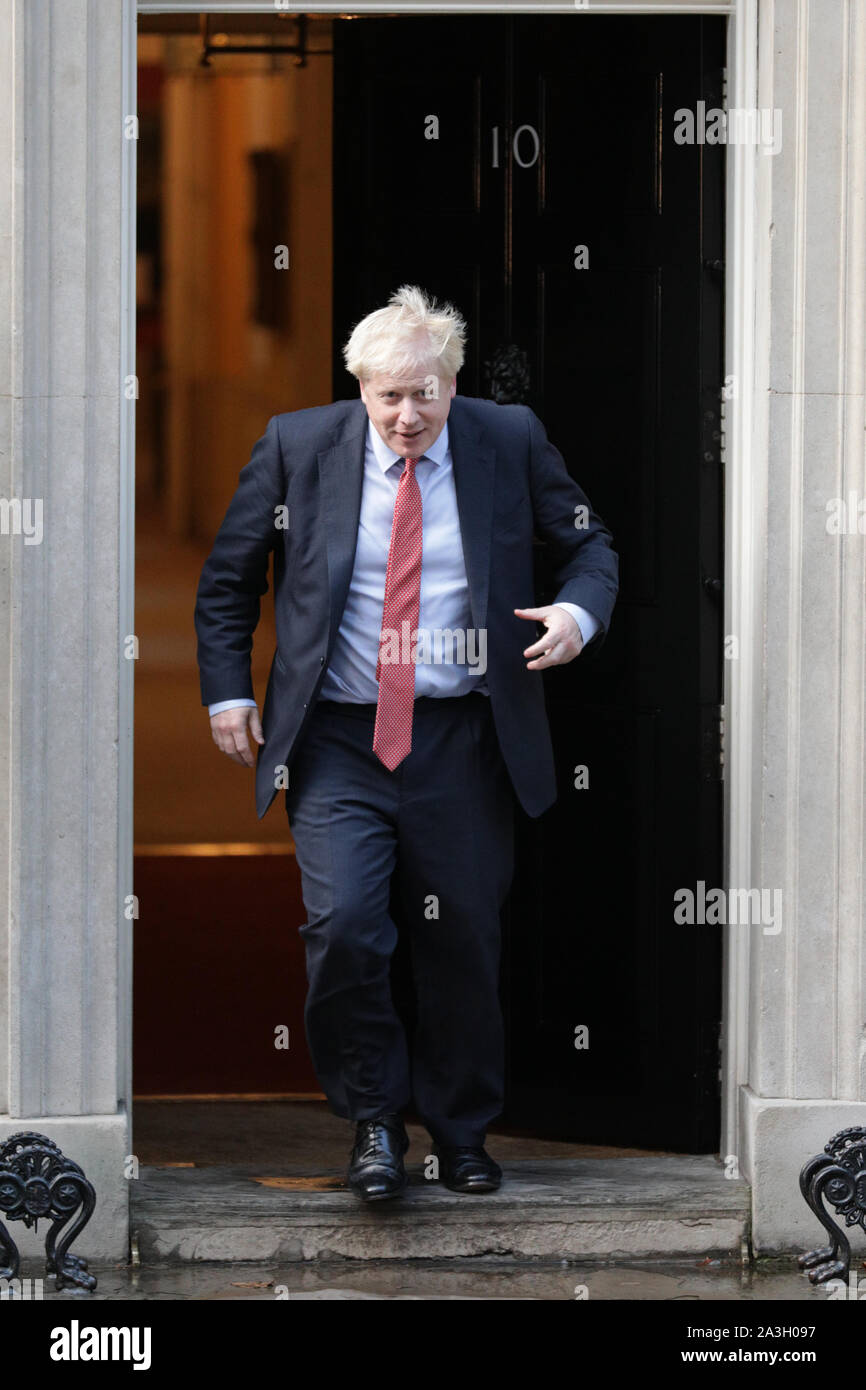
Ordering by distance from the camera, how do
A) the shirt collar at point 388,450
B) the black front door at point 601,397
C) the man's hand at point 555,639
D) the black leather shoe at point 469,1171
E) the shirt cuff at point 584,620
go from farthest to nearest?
the black front door at point 601,397 < the black leather shoe at point 469,1171 < the shirt collar at point 388,450 < the shirt cuff at point 584,620 < the man's hand at point 555,639

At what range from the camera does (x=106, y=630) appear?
431 cm

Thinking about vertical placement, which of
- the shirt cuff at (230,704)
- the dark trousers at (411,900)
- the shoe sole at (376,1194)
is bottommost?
the shoe sole at (376,1194)

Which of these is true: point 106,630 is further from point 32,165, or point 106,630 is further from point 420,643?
point 32,165

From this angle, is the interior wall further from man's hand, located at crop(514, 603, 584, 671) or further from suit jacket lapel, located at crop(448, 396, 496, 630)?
man's hand, located at crop(514, 603, 584, 671)

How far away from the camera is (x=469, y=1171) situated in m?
4.48

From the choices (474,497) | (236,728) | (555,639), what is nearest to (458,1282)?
(236,728)

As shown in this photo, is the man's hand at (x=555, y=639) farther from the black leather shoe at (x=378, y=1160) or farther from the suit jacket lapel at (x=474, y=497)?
the black leather shoe at (x=378, y=1160)

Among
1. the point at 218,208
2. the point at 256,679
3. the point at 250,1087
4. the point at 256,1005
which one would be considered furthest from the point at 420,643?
the point at 218,208

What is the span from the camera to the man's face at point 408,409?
13.7 feet

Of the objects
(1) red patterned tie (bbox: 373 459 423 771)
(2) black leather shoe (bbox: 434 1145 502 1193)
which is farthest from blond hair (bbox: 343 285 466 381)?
(2) black leather shoe (bbox: 434 1145 502 1193)

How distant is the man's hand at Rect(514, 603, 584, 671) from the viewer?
4.12m

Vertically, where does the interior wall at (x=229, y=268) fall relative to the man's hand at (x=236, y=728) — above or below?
above

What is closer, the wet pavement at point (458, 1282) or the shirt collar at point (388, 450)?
the wet pavement at point (458, 1282)

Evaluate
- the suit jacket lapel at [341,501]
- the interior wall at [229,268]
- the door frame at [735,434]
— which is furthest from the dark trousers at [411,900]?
the interior wall at [229,268]
